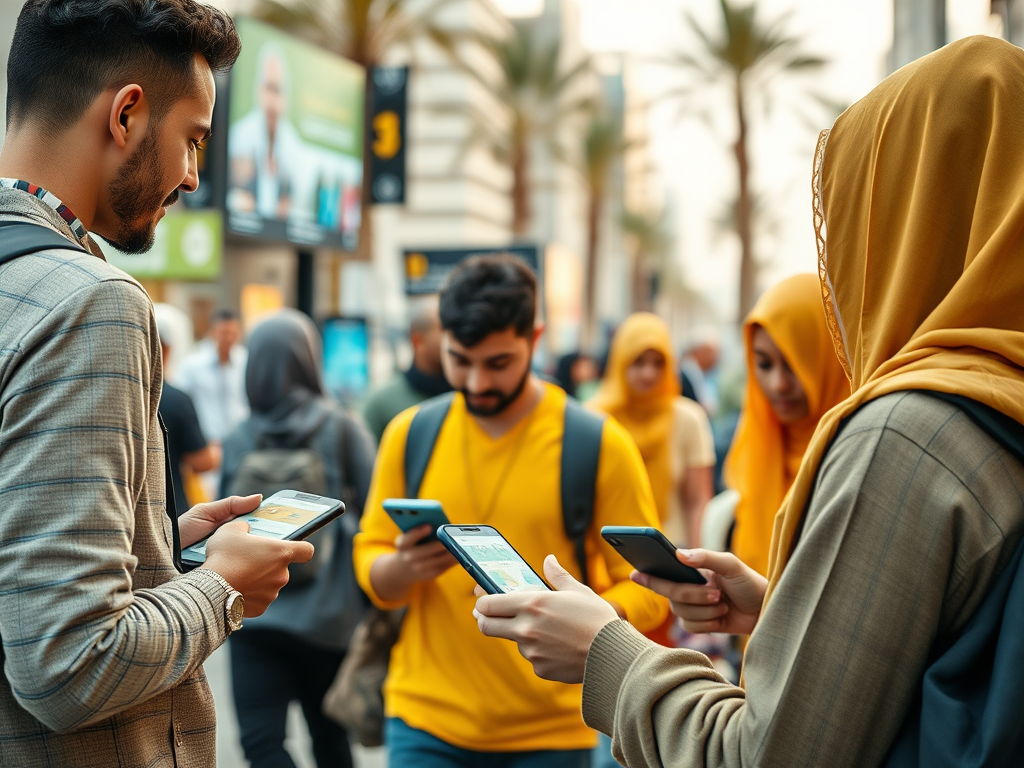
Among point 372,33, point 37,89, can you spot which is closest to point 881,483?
point 37,89

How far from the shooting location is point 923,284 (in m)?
1.54

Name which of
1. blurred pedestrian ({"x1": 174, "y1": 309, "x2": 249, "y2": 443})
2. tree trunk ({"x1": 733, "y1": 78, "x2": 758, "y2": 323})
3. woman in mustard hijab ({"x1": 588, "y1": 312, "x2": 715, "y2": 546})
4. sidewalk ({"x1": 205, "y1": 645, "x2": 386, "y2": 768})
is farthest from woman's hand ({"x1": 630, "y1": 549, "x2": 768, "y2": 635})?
tree trunk ({"x1": 733, "y1": 78, "x2": 758, "y2": 323})

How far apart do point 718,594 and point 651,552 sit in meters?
0.22

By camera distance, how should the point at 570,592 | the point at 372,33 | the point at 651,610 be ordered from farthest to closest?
the point at 372,33 < the point at 651,610 < the point at 570,592

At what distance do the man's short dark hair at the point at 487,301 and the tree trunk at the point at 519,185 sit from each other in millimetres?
24439

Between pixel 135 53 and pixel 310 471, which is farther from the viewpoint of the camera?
pixel 310 471

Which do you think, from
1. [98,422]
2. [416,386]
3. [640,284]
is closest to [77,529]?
[98,422]

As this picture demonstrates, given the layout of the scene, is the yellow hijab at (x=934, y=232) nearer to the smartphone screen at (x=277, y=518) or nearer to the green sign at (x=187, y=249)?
the smartphone screen at (x=277, y=518)

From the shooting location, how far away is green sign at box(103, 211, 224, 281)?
40.4 feet

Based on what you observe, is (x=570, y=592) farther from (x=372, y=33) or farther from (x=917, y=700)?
(x=372, y=33)

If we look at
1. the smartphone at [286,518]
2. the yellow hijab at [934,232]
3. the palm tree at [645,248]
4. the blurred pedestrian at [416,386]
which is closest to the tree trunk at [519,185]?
the palm tree at [645,248]

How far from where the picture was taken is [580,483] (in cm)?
313

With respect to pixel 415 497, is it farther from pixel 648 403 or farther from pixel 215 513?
pixel 648 403

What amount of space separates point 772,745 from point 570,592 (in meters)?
0.56
